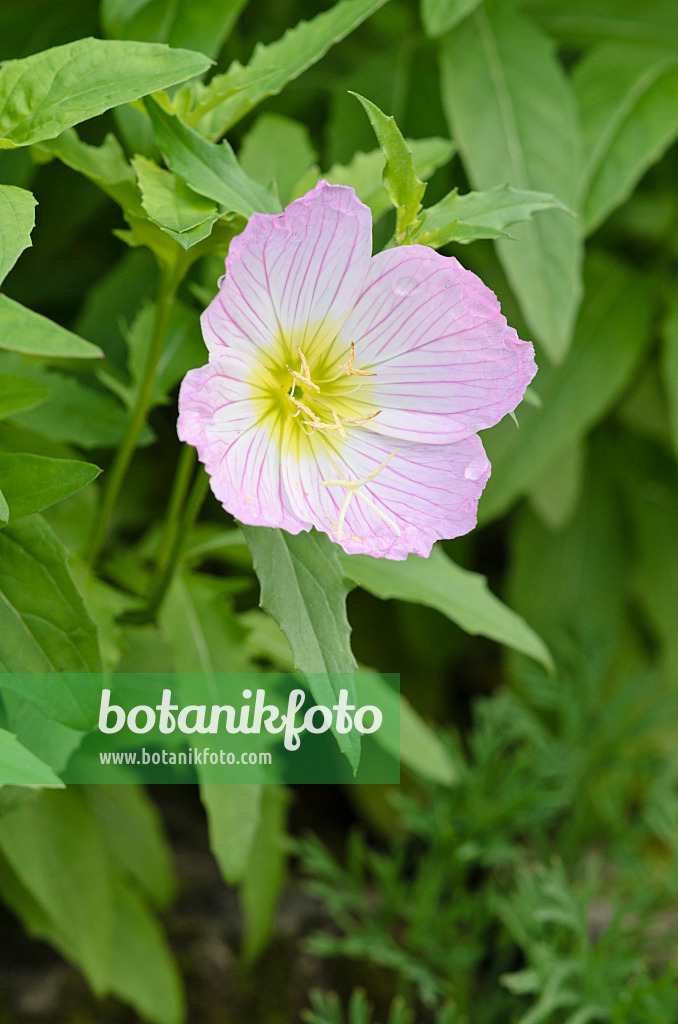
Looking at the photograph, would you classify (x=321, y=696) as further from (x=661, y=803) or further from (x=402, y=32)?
(x=402, y=32)

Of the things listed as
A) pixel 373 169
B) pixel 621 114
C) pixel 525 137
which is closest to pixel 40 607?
pixel 373 169

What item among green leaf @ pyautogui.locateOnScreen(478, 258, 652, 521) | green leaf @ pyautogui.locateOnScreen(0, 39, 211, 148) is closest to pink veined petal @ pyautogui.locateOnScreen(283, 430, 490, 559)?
green leaf @ pyautogui.locateOnScreen(0, 39, 211, 148)

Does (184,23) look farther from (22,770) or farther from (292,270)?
(22,770)

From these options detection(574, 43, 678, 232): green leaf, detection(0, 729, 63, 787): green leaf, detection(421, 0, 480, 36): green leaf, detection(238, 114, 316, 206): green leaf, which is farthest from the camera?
detection(574, 43, 678, 232): green leaf

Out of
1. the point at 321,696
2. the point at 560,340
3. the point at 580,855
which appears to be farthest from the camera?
the point at 580,855

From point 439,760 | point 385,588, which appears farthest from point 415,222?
point 439,760

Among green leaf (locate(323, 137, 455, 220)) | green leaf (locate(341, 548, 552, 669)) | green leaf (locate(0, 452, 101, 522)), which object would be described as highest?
green leaf (locate(323, 137, 455, 220))

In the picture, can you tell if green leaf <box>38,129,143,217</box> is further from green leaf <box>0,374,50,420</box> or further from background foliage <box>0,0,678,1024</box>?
green leaf <box>0,374,50,420</box>
